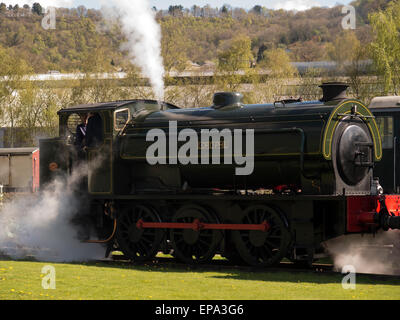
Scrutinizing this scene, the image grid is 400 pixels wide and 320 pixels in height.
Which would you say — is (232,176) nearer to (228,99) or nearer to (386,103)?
(228,99)

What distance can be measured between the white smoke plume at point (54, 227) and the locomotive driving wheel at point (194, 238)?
8.89 ft

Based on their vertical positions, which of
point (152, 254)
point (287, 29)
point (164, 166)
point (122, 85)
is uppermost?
point (287, 29)

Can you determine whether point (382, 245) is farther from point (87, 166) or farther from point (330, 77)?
point (330, 77)

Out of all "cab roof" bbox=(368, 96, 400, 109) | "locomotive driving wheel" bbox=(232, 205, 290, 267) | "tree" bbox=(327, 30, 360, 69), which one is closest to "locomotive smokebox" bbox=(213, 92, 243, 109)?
"locomotive driving wheel" bbox=(232, 205, 290, 267)

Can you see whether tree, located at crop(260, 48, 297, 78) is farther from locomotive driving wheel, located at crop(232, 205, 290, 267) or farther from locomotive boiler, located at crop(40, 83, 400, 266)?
locomotive driving wheel, located at crop(232, 205, 290, 267)

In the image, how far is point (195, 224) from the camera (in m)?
14.7

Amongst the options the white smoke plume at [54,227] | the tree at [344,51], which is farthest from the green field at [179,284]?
the tree at [344,51]

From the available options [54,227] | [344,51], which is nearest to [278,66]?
[344,51]

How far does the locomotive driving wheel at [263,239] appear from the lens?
13.8 meters

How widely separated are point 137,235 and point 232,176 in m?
2.92

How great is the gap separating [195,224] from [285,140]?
9.38 ft

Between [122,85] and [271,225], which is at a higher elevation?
[122,85]
